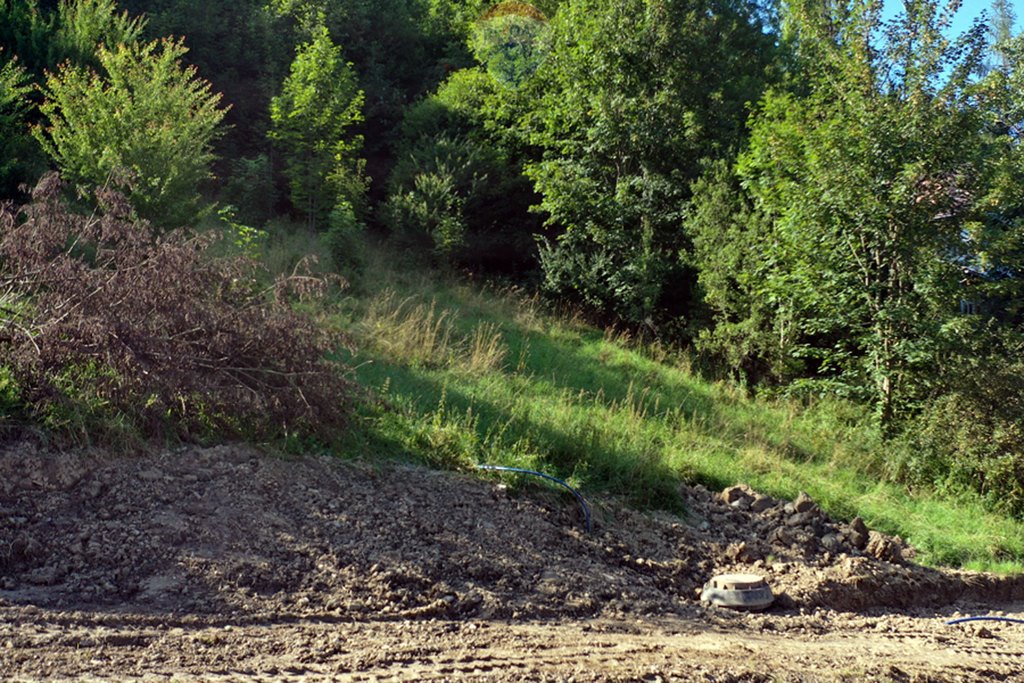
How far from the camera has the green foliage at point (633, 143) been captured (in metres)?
18.0

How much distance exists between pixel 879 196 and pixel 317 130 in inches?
457

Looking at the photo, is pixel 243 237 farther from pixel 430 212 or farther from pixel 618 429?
pixel 618 429

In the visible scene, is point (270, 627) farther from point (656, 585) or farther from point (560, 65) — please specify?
point (560, 65)

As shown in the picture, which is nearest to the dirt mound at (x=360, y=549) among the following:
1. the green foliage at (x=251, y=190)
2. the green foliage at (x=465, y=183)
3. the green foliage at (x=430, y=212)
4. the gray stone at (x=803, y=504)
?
the gray stone at (x=803, y=504)

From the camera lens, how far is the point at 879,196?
495 inches

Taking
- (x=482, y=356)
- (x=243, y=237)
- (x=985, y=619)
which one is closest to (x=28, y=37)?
(x=243, y=237)

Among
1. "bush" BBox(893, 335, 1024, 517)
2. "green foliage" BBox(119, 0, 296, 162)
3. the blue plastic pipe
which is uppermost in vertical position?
"green foliage" BBox(119, 0, 296, 162)

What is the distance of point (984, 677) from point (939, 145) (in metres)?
8.31

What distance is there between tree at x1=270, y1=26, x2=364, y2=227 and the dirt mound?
12.8 meters

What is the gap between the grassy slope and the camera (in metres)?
8.68

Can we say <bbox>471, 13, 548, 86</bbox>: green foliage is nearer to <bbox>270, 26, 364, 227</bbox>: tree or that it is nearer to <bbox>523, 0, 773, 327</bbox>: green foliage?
<bbox>523, 0, 773, 327</bbox>: green foliage

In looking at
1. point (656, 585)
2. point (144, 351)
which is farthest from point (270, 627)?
point (656, 585)

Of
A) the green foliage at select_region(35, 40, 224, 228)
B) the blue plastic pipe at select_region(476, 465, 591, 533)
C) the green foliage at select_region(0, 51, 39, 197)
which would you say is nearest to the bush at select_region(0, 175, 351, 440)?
the blue plastic pipe at select_region(476, 465, 591, 533)

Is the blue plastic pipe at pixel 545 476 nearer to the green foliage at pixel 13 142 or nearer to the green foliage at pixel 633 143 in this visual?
the green foliage at pixel 13 142
